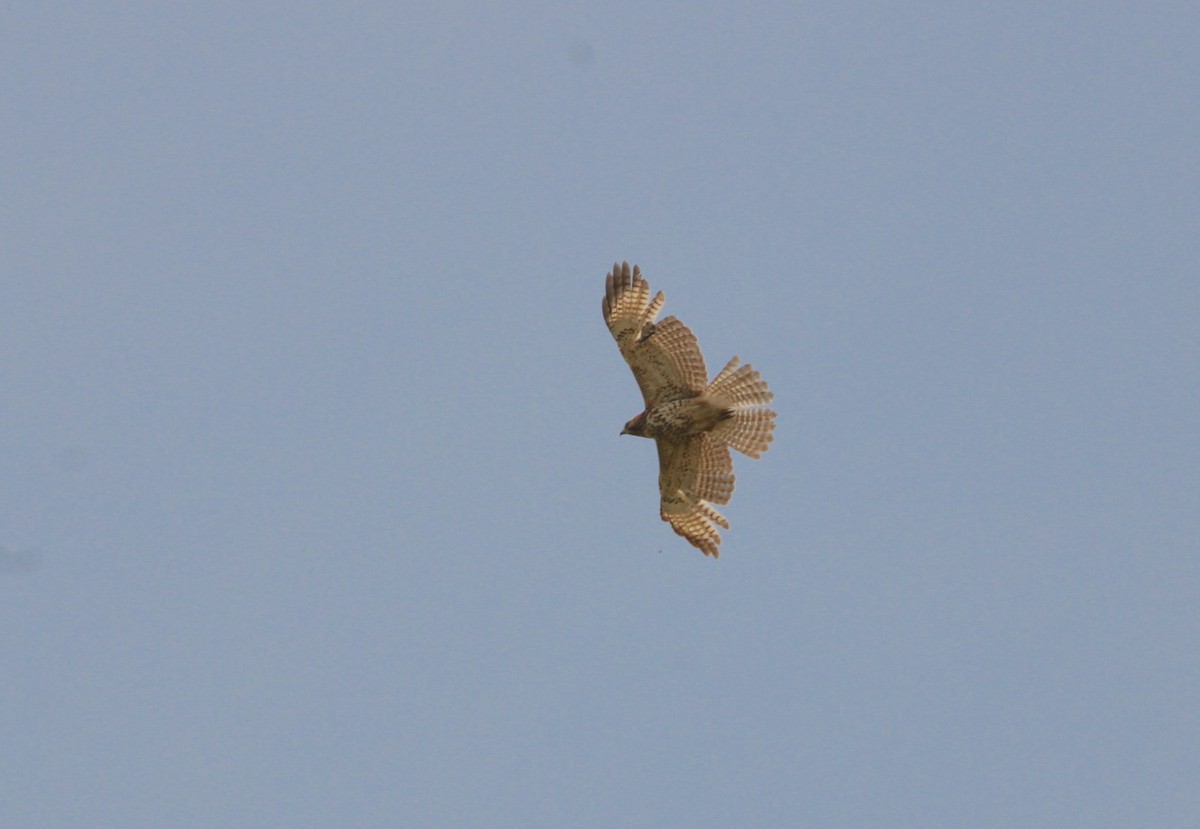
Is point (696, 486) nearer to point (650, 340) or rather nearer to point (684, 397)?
point (684, 397)

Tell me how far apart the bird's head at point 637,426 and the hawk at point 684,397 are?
0.02 meters

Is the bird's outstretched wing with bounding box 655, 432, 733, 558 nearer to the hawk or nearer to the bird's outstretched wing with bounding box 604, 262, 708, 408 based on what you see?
the hawk

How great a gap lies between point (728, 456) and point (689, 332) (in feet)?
8.06

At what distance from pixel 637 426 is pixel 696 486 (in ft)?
5.27

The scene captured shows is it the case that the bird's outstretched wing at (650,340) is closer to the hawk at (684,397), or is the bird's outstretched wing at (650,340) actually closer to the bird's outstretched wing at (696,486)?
the hawk at (684,397)

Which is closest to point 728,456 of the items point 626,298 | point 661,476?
point 661,476

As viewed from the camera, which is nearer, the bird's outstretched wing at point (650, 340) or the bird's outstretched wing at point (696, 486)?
the bird's outstretched wing at point (650, 340)

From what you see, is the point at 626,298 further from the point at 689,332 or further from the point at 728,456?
the point at 728,456

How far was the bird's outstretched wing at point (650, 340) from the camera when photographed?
26.7 metres

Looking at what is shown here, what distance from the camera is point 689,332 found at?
26.5m

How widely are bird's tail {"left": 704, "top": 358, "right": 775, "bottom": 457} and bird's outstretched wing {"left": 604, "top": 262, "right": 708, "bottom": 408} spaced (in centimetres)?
35

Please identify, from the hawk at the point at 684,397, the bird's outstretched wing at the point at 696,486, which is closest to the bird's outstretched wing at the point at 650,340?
the hawk at the point at 684,397

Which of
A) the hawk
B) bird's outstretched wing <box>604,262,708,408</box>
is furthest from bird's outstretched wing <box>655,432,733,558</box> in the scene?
bird's outstretched wing <box>604,262,708,408</box>

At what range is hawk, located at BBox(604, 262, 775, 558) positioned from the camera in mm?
26859
